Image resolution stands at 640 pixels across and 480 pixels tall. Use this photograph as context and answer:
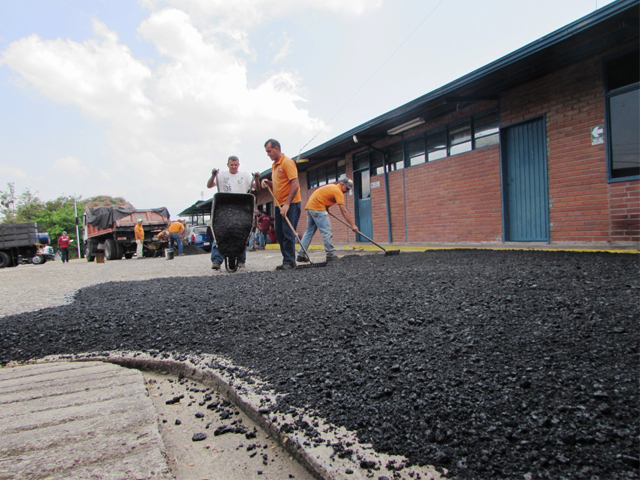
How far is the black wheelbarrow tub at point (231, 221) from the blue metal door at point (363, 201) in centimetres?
674

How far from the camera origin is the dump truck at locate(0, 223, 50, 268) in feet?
55.1

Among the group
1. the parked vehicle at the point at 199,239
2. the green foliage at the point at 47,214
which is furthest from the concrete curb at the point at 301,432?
the green foliage at the point at 47,214

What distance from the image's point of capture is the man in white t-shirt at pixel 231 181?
6520 millimetres

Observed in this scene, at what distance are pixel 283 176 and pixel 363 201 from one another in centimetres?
704

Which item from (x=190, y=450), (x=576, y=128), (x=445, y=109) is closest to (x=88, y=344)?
(x=190, y=450)

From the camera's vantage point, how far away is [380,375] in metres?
1.73

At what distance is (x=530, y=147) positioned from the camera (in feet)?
24.5

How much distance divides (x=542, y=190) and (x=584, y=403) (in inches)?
274

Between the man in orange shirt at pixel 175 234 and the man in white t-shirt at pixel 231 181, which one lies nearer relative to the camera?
the man in white t-shirt at pixel 231 181

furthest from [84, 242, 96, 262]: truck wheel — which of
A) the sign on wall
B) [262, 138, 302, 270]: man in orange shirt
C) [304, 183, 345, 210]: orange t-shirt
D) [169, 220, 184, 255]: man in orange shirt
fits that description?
the sign on wall

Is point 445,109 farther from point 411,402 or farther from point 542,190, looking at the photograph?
point 411,402

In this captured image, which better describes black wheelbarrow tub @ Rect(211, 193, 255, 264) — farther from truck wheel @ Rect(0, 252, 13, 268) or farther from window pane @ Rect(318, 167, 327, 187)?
truck wheel @ Rect(0, 252, 13, 268)

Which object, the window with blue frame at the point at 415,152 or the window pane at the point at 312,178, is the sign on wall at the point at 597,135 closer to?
the window with blue frame at the point at 415,152

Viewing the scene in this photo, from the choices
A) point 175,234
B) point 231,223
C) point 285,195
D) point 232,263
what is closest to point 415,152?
point 285,195
